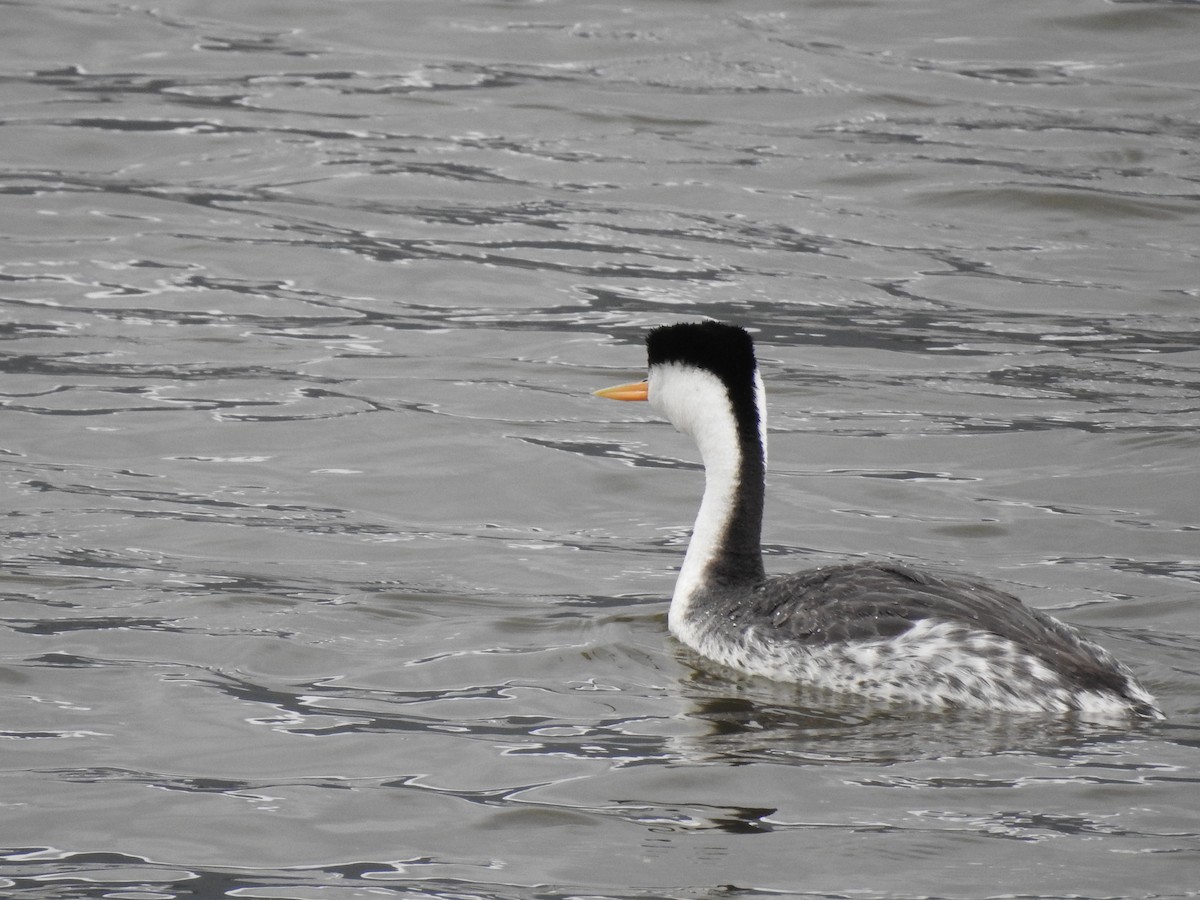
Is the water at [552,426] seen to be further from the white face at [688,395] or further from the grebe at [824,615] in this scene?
the white face at [688,395]

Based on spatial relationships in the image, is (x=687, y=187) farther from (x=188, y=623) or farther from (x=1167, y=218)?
(x=188, y=623)

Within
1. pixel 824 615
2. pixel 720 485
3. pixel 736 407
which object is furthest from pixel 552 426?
pixel 824 615

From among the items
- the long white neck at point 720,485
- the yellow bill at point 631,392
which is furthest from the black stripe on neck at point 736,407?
the yellow bill at point 631,392

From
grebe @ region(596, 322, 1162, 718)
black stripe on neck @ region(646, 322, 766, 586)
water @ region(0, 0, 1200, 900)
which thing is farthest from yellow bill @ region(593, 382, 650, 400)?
water @ region(0, 0, 1200, 900)

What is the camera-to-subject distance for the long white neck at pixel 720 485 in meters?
8.17

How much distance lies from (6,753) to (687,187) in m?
11.3

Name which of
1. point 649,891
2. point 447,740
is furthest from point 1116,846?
point 447,740

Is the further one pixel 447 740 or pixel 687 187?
pixel 687 187

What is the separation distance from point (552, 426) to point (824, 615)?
444 centimetres

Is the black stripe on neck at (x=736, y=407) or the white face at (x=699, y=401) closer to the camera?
the black stripe on neck at (x=736, y=407)

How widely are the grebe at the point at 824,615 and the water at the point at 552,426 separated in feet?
0.49

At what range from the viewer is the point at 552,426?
11.7 meters

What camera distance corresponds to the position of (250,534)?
9.62 m

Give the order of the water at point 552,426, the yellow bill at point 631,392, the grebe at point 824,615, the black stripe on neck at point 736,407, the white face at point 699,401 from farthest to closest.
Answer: the yellow bill at point 631,392 → the white face at point 699,401 → the black stripe on neck at point 736,407 → the grebe at point 824,615 → the water at point 552,426
